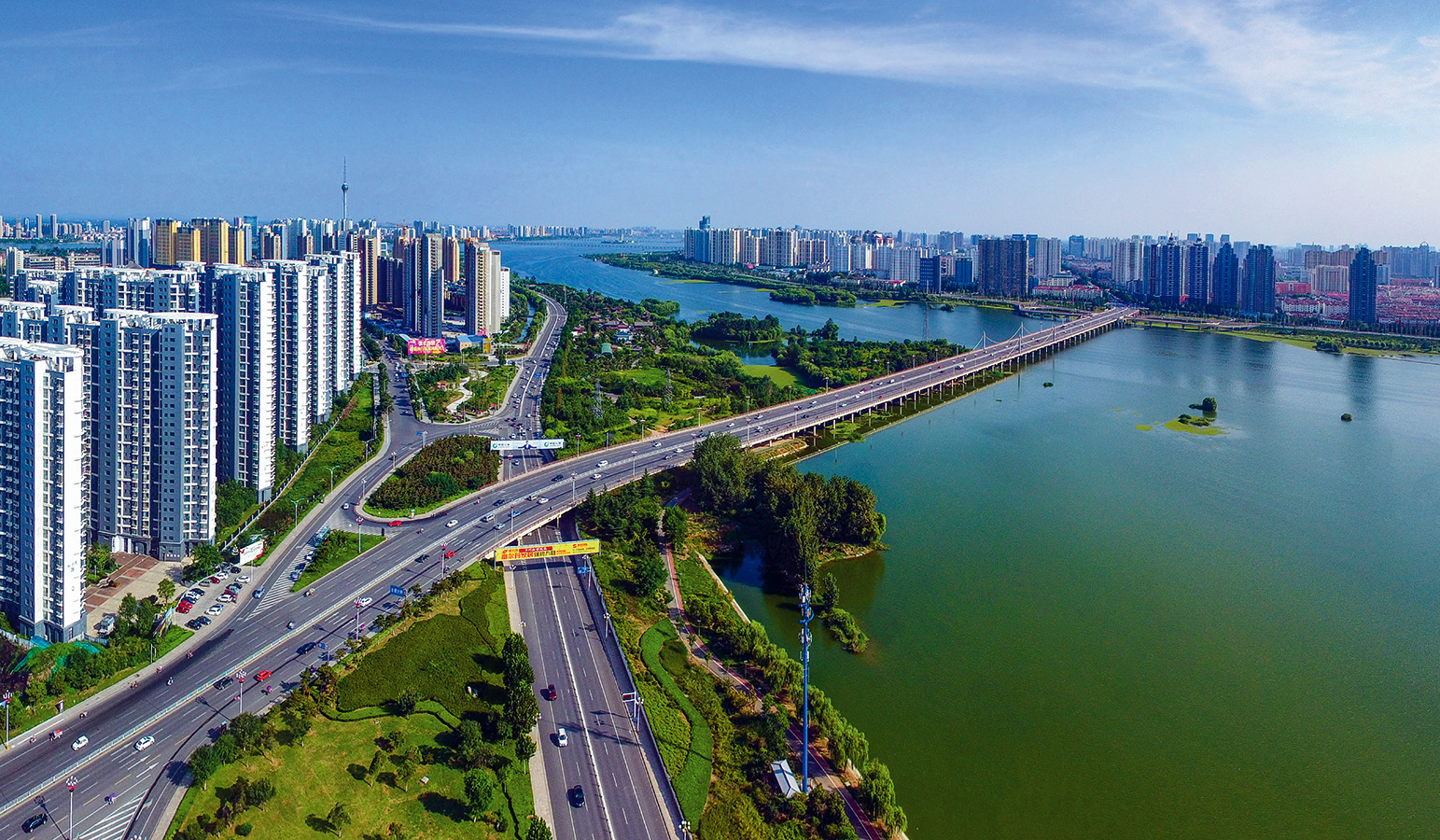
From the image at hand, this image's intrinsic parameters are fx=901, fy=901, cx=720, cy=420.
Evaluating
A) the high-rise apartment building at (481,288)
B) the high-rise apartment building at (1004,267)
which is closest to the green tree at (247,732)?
the high-rise apartment building at (481,288)

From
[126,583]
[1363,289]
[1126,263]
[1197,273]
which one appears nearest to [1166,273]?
[1197,273]

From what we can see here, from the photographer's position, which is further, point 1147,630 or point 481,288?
point 481,288

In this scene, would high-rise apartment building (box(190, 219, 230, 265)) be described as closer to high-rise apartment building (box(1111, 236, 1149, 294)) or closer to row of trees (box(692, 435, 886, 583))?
row of trees (box(692, 435, 886, 583))

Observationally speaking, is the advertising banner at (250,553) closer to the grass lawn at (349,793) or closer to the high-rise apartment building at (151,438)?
the high-rise apartment building at (151,438)

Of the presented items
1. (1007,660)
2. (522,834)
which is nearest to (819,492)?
(1007,660)

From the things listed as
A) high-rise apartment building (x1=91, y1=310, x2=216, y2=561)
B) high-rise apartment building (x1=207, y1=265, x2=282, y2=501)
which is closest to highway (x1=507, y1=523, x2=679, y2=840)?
high-rise apartment building (x1=91, y1=310, x2=216, y2=561)

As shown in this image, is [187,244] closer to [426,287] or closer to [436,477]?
[426,287]
